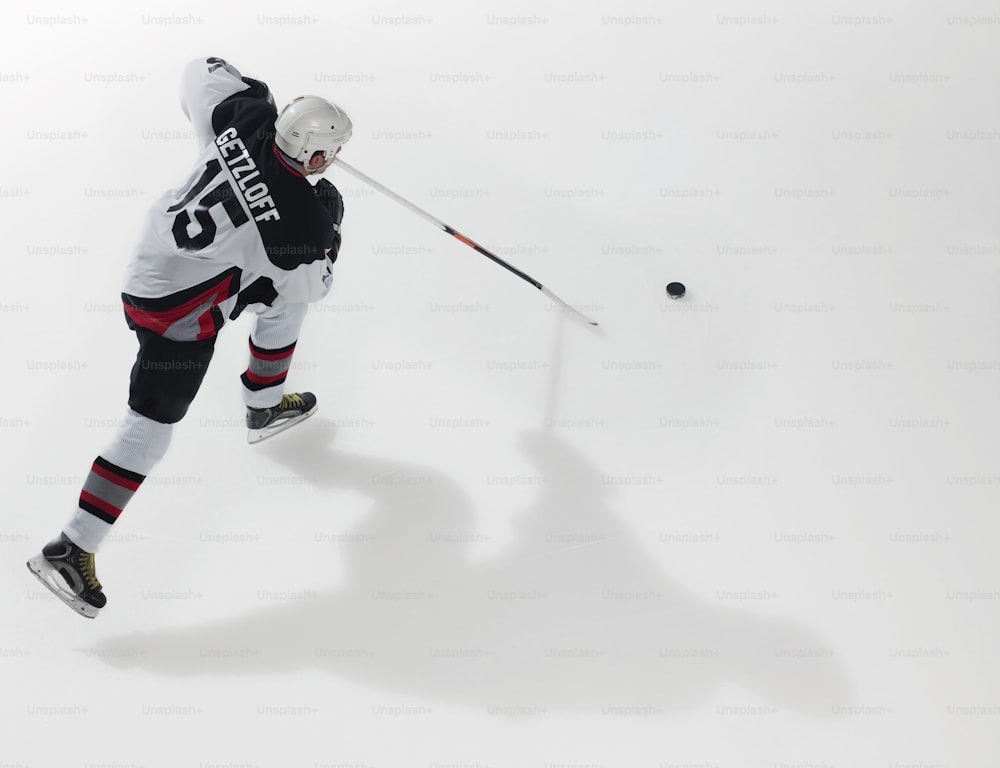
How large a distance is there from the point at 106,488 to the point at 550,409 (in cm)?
125

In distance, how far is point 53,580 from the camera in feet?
10.3

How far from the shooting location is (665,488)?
138 inches

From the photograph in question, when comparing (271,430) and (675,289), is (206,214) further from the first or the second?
(675,289)

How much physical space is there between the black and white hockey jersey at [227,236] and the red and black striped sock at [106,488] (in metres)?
0.35

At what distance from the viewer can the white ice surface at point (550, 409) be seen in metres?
3.13

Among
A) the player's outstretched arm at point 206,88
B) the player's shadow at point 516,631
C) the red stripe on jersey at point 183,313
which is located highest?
the player's outstretched arm at point 206,88

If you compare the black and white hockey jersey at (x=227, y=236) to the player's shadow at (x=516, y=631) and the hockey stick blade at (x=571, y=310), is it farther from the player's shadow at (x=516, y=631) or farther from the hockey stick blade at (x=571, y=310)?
the hockey stick blade at (x=571, y=310)

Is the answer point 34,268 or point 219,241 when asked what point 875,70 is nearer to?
point 219,241

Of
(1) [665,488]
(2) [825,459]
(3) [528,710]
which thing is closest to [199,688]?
(3) [528,710]

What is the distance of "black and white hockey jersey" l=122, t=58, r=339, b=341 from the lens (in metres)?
2.92

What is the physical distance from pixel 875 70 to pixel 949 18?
0.39 meters

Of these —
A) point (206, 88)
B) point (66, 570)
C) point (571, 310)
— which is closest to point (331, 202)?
point (206, 88)

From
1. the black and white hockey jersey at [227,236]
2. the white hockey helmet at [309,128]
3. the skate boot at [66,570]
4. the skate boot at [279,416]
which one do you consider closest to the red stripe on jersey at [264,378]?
the skate boot at [279,416]

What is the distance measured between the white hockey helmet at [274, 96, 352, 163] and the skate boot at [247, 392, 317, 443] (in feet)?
2.95
